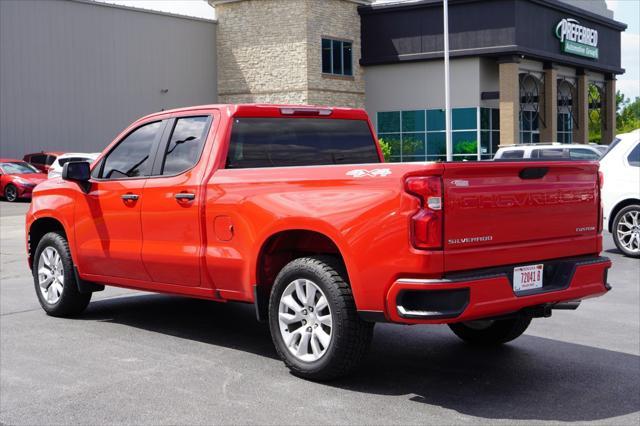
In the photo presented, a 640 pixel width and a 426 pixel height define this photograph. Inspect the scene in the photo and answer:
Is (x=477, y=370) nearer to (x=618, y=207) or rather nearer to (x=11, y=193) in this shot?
(x=618, y=207)

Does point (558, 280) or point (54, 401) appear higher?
point (558, 280)

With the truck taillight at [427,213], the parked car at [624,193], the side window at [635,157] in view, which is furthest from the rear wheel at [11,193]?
the truck taillight at [427,213]

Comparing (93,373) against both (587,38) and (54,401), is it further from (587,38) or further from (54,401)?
(587,38)

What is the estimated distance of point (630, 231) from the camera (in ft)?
46.6

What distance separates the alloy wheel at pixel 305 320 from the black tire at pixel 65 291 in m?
3.19

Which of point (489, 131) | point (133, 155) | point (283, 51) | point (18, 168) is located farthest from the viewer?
point (283, 51)

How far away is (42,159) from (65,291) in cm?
2948

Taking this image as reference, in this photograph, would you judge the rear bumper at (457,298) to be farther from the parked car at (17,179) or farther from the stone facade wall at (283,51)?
the stone facade wall at (283,51)

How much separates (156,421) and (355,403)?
4.21ft

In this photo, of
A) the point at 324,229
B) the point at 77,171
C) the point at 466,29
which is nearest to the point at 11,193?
the point at 466,29

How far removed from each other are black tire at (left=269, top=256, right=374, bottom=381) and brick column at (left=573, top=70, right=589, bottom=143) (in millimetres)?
47292

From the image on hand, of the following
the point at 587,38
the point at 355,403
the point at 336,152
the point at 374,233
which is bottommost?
the point at 355,403

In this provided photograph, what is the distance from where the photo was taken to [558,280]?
6477mm

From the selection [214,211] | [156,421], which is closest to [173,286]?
[214,211]
